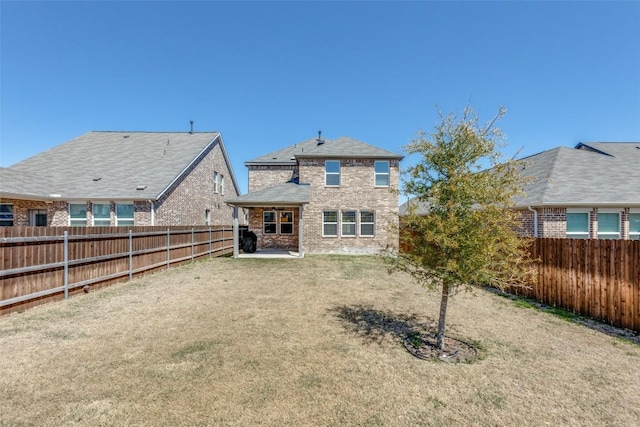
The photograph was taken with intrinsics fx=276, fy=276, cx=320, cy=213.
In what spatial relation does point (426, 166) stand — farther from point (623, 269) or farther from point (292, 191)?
point (292, 191)

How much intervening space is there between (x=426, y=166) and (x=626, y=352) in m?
4.52

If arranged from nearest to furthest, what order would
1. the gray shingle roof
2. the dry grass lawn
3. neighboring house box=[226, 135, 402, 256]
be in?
the dry grass lawn, the gray shingle roof, neighboring house box=[226, 135, 402, 256]

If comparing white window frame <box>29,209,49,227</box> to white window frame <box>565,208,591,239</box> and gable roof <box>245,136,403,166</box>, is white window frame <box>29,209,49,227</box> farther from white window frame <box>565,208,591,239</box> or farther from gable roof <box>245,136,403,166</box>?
white window frame <box>565,208,591,239</box>

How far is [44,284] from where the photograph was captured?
22.1 feet

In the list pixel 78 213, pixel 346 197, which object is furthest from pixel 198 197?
pixel 346 197

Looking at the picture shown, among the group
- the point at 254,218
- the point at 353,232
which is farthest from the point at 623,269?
the point at 254,218

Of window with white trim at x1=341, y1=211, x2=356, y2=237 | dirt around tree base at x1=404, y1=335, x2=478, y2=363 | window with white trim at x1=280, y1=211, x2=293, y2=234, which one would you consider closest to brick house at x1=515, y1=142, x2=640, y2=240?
window with white trim at x1=341, y1=211, x2=356, y2=237

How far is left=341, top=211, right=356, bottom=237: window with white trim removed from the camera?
56.7ft

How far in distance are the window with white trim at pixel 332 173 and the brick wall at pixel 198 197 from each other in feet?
29.1

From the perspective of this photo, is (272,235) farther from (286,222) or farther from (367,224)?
(367,224)

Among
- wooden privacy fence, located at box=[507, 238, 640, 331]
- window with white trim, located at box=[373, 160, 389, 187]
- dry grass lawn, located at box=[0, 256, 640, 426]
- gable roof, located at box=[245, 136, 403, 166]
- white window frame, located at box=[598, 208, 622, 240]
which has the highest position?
gable roof, located at box=[245, 136, 403, 166]

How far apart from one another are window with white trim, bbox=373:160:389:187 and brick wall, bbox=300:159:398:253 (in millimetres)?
210

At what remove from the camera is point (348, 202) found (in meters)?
17.2

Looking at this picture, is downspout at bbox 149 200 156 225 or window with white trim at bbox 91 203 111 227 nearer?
downspout at bbox 149 200 156 225
